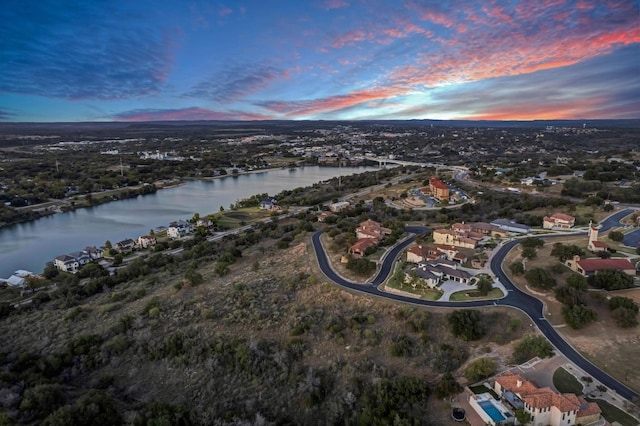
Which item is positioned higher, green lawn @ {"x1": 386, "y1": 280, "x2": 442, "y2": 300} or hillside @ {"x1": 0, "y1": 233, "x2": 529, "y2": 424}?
green lawn @ {"x1": 386, "y1": 280, "x2": 442, "y2": 300}

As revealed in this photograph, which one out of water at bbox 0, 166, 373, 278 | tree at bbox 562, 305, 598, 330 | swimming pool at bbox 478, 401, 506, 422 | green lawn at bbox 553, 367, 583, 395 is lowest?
water at bbox 0, 166, 373, 278

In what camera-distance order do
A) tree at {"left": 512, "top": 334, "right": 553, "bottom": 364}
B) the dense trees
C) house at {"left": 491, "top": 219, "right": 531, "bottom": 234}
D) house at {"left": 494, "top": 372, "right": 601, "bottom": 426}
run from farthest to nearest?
1. house at {"left": 491, "top": 219, "right": 531, "bottom": 234}
2. the dense trees
3. tree at {"left": 512, "top": 334, "right": 553, "bottom": 364}
4. house at {"left": 494, "top": 372, "right": 601, "bottom": 426}

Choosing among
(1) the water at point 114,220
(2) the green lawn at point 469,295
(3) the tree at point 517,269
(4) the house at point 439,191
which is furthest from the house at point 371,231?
(1) the water at point 114,220

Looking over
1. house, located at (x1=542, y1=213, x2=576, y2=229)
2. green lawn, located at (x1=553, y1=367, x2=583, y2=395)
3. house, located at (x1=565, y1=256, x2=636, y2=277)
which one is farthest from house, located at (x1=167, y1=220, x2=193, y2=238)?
green lawn, located at (x1=553, y1=367, x2=583, y2=395)

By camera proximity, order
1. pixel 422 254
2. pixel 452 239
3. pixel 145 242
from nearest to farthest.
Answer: pixel 422 254 → pixel 452 239 → pixel 145 242

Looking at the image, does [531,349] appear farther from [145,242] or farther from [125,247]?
[125,247]

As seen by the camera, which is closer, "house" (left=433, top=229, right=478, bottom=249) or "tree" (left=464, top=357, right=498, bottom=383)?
"tree" (left=464, top=357, right=498, bottom=383)

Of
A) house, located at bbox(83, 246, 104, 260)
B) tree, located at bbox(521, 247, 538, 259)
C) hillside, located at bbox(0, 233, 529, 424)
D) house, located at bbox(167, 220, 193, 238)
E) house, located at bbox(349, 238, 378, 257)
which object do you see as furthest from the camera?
house, located at bbox(167, 220, 193, 238)

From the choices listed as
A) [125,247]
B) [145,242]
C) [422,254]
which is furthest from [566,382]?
[125,247]

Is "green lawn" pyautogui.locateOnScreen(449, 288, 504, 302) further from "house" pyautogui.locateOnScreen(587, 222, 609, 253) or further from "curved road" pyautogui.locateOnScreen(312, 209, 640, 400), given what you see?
"house" pyautogui.locateOnScreen(587, 222, 609, 253)
